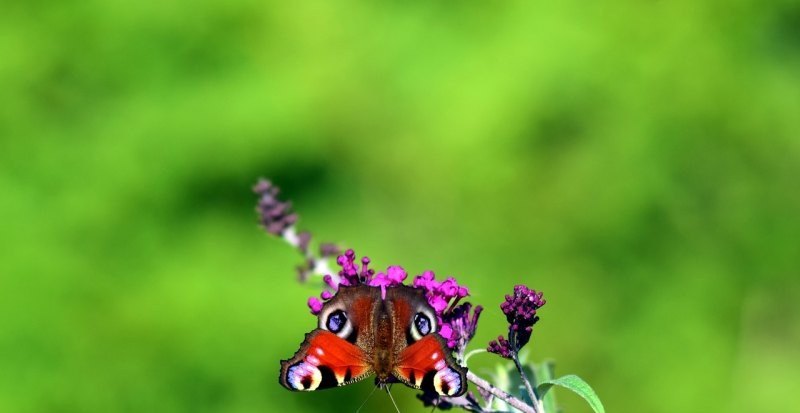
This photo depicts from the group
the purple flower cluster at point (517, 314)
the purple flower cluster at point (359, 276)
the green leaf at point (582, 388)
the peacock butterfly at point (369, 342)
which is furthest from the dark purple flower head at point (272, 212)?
the green leaf at point (582, 388)

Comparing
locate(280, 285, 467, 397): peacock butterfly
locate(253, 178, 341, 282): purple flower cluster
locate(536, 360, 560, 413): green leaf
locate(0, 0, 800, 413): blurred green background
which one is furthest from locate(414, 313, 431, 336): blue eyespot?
locate(0, 0, 800, 413): blurred green background

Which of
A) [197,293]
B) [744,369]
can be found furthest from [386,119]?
[744,369]

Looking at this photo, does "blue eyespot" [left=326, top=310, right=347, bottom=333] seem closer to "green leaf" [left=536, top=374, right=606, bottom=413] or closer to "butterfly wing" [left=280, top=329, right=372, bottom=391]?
"butterfly wing" [left=280, top=329, right=372, bottom=391]

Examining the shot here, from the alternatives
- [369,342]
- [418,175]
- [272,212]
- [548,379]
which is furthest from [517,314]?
[418,175]

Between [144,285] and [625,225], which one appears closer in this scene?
[144,285]

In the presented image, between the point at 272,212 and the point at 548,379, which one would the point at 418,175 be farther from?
the point at 548,379

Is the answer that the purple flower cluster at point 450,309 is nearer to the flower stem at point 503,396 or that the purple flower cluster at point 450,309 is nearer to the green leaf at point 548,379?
the flower stem at point 503,396

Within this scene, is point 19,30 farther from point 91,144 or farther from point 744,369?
point 744,369
